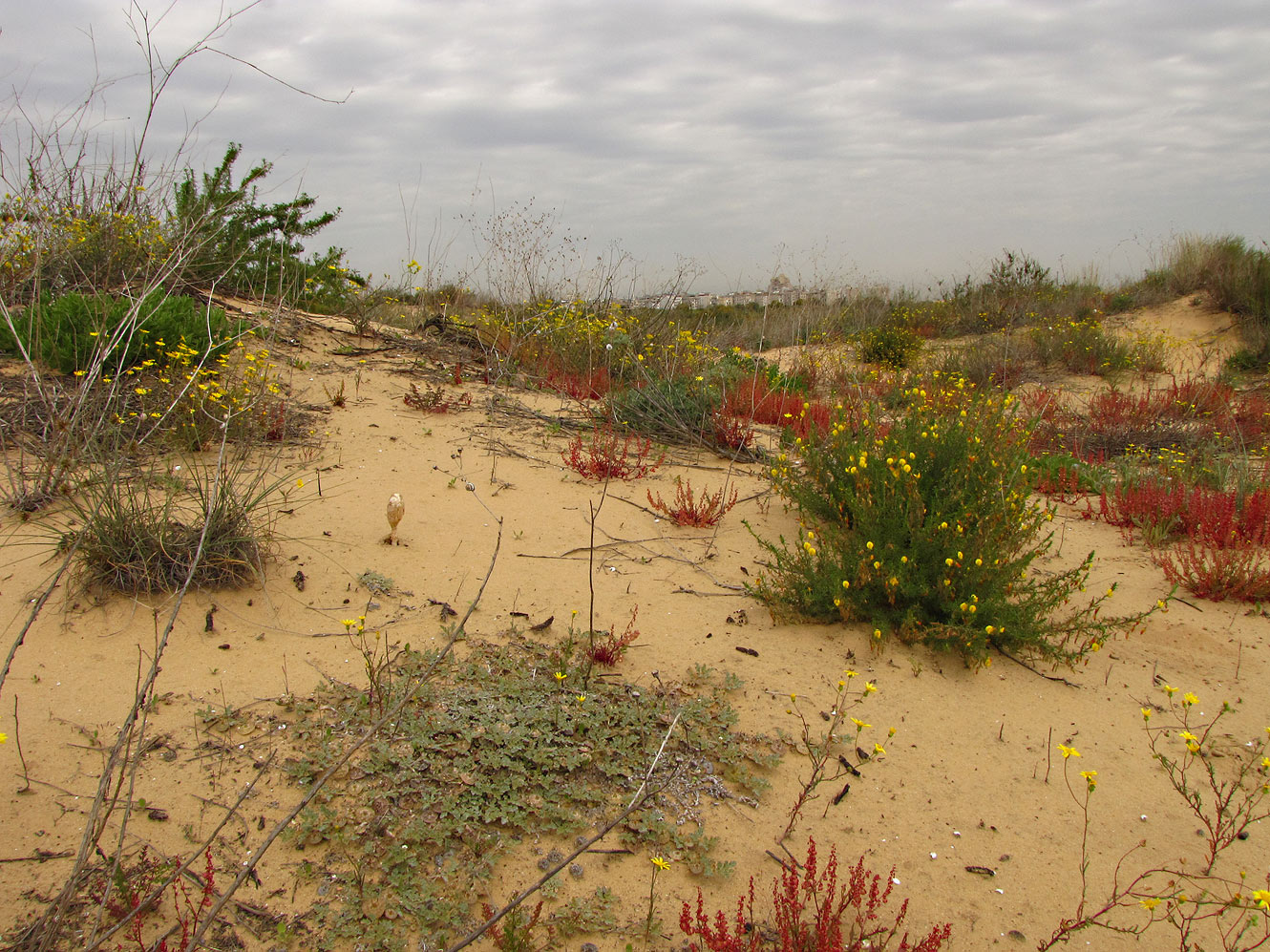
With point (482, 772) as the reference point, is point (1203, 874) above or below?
below

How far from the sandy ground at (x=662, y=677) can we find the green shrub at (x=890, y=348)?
585cm

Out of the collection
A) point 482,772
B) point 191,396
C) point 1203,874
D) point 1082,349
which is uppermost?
point 1082,349

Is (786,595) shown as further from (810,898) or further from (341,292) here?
(341,292)

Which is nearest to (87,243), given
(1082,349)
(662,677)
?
(662,677)

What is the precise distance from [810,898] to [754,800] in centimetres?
37

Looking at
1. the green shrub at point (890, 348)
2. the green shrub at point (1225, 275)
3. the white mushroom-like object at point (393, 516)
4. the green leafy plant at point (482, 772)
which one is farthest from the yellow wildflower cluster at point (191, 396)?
the green shrub at point (1225, 275)

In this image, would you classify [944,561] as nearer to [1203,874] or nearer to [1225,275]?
[1203,874]

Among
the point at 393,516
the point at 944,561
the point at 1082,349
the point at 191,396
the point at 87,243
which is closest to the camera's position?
the point at 944,561

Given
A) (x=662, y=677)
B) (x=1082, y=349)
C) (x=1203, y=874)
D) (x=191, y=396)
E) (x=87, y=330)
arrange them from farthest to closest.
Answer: (x=1082, y=349), (x=87, y=330), (x=191, y=396), (x=662, y=677), (x=1203, y=874)

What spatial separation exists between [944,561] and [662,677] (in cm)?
130

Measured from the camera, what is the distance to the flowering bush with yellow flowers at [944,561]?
3.04 metres

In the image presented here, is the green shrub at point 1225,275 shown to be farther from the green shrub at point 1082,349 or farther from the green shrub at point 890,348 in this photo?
the green shrub at point 890,348

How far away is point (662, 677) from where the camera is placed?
9.52 feet

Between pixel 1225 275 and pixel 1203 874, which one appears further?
pixel 1225 275
